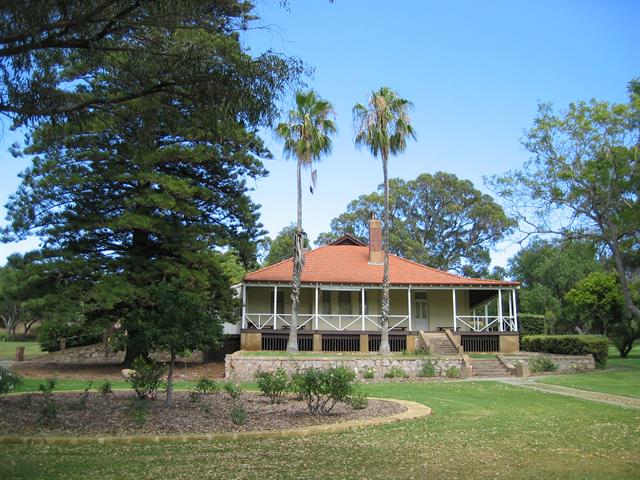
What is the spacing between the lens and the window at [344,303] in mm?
30969

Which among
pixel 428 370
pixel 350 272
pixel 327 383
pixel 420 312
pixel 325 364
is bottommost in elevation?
pixel 428 370

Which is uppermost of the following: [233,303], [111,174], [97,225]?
[111,174]

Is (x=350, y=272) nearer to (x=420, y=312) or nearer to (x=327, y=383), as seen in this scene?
(x=420, y=312)

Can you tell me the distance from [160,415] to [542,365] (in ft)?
59.2

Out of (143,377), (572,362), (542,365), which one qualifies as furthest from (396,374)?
(143,377)

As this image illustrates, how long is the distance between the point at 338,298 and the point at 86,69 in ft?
68.9

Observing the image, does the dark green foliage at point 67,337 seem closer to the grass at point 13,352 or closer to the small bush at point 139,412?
the grass at point 13,352

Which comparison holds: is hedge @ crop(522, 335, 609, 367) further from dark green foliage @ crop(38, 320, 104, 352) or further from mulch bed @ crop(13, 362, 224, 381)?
dark green foliage @ crop(38, 320, 104, 352)

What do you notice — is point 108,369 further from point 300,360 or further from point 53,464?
point 53,464

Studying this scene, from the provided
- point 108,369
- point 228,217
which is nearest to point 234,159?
point 228,217

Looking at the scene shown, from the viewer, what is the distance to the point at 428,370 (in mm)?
22453

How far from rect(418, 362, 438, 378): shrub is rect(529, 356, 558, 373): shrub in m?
4.34

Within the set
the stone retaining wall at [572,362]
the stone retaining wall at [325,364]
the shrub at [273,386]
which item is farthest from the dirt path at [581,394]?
the shrub at [273,386]

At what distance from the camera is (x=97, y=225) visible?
72.4ft
